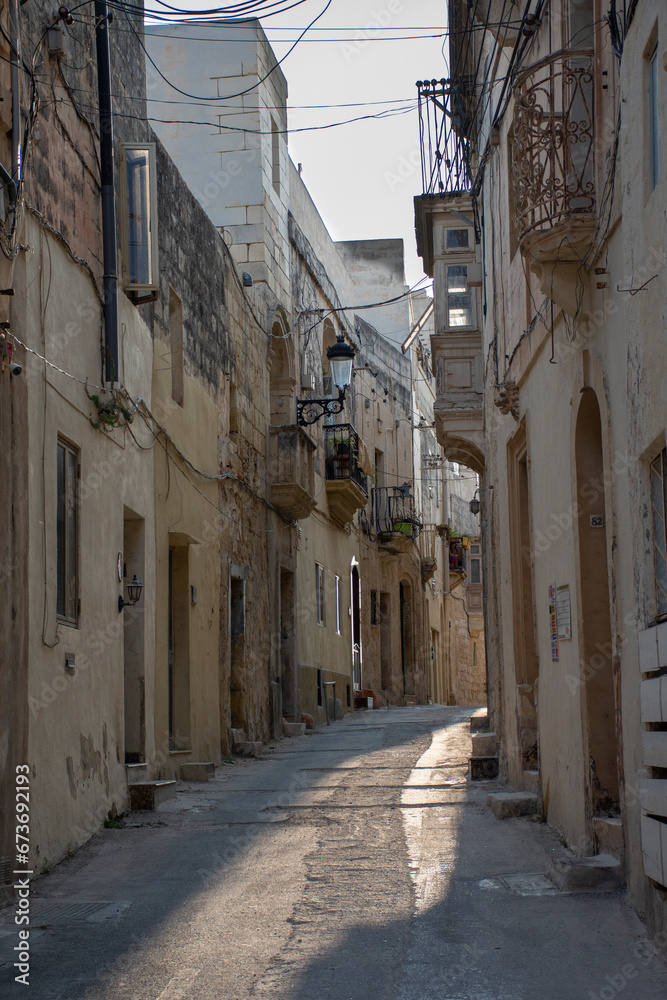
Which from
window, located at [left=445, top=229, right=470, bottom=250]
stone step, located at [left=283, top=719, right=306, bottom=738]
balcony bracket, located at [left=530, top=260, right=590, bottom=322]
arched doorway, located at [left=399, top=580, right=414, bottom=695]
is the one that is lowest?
stone step, located at [left=283, top=719, right=306, bottom=738]

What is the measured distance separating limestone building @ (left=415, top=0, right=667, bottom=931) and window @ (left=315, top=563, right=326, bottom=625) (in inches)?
386

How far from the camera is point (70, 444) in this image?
846cm

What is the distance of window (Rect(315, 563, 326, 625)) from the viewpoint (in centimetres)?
2189

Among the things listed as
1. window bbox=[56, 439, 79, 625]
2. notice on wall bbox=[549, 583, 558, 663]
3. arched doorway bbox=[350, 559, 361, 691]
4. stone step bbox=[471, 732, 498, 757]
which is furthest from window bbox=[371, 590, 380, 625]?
window bbox=[56, 439, 79, 625]

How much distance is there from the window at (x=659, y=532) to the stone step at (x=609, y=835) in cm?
179

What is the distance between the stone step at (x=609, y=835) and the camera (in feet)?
21.0

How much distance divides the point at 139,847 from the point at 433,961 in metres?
3.60

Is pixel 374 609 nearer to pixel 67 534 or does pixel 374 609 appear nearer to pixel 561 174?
pixel 67 534

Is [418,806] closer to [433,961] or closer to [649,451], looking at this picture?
[433,961]

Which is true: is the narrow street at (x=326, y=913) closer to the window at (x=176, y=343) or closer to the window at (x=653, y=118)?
the window at (x=653, y=118)

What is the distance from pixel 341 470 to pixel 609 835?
1706 cm

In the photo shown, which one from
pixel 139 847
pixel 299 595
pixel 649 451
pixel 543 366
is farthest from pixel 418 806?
pixel 299 595

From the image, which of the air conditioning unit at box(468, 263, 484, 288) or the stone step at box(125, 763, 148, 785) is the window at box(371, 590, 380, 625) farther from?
the stone step at box(125, 763, 148, 785)

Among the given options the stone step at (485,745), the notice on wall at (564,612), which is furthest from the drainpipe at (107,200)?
the stone step at (485,745)
